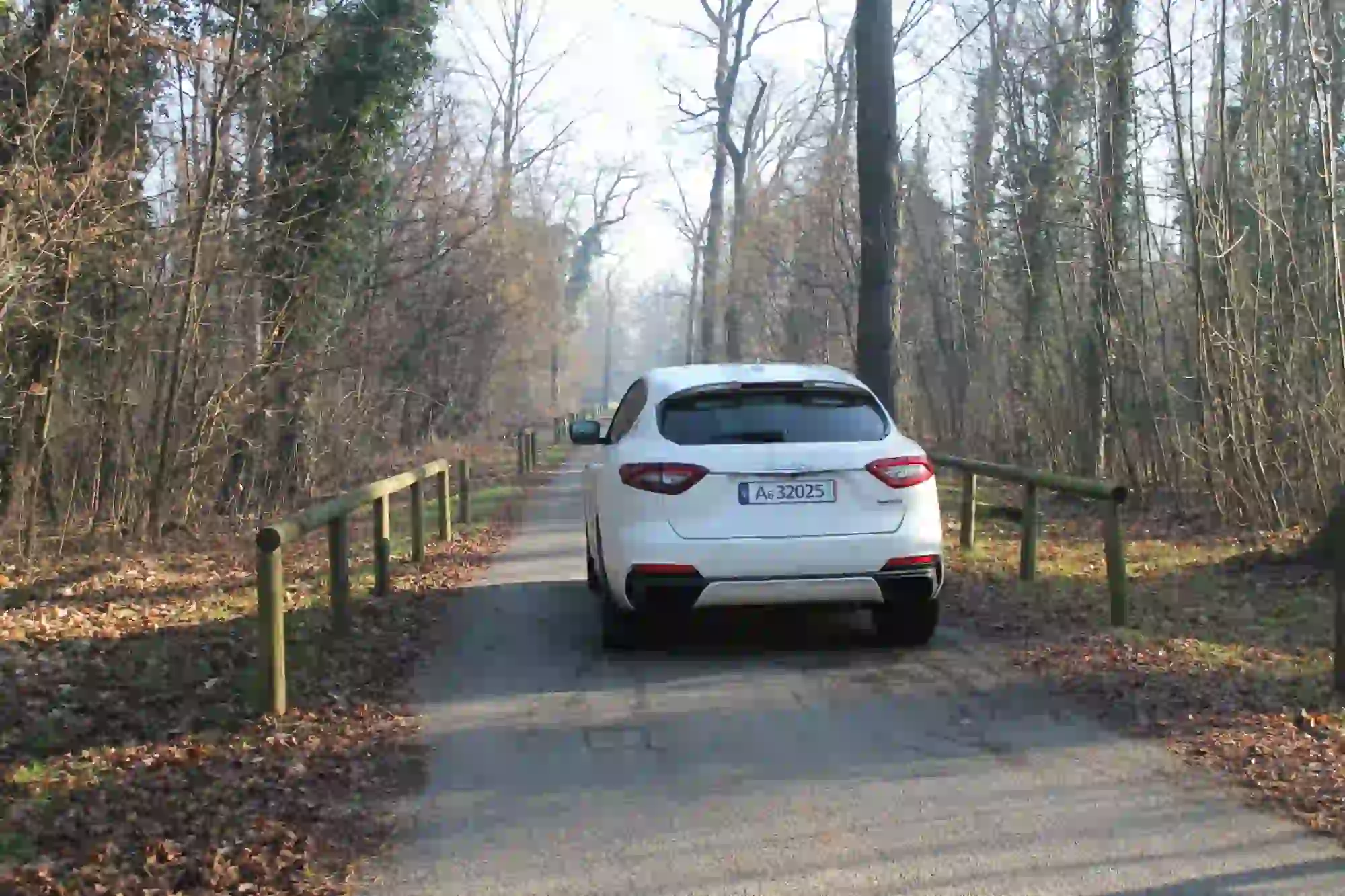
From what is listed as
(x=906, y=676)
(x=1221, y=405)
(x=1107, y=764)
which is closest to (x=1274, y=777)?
(x=1107, y=764)

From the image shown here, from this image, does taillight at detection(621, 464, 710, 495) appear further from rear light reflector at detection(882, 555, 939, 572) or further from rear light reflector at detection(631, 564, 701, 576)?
rear light reflector at detection(882, 555, 939, 572)

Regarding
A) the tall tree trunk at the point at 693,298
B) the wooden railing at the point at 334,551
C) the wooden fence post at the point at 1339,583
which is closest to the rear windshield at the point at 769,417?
the wooden railing at the point at 334,551

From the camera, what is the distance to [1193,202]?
15.1 m

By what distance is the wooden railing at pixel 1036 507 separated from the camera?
30.2 ft

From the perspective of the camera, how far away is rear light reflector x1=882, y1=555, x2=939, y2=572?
8086mm

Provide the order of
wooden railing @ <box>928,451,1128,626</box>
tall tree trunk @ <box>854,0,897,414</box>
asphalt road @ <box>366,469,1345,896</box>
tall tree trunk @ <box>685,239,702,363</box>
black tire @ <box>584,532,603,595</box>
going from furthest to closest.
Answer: tall tree trunk @ <box>685,239,702,363</box>
tall tree trunk @ <box>854,0,897,414</box>
black tire @ <box>584,532,603,595</box>
wooden railing @ <box>928,451,1128,626</box>
asphalt road @ <box>366,469,1345,896</box>

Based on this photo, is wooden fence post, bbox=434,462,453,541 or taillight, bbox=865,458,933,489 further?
wooden fence post, bbox=434,462,453,541

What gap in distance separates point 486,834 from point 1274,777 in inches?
129

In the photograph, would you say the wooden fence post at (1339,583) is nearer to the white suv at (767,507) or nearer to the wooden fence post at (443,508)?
the white suv at (767,507)

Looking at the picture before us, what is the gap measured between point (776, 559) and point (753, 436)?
0.76 meters

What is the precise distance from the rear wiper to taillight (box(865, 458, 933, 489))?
56cm

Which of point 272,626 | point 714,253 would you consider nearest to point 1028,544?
point 272,626

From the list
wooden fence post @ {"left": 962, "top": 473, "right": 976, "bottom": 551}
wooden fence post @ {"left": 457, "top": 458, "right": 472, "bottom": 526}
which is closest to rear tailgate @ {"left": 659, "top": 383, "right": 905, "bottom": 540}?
wooden fence post @ {"left": 962, "top": 473, "right": 976, "bottom": 551}

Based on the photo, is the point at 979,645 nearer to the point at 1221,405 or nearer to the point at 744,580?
the point at 744,580
